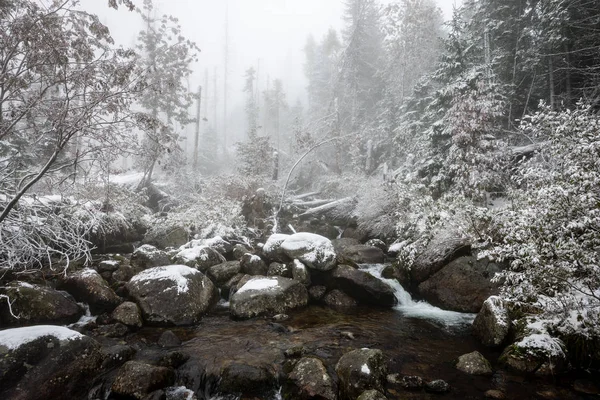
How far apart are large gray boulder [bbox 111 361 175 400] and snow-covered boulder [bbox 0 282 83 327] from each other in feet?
11.4

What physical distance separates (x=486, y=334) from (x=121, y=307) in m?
9.33

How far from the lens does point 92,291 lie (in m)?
8.44

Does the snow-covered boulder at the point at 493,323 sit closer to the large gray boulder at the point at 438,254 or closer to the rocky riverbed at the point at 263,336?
the rocky riverbed at the point at 263,336

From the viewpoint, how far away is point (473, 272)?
921 cm

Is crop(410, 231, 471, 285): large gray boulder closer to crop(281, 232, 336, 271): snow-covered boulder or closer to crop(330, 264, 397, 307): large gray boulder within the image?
crop(330, 264, 397, 307): large gray boulder

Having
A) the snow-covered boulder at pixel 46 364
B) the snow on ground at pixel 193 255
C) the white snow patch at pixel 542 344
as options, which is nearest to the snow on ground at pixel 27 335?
the snow-covered boulder at pixel 46 364

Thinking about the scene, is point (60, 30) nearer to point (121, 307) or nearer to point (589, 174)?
point (121, 307)

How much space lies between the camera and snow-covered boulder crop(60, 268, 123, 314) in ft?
27.6

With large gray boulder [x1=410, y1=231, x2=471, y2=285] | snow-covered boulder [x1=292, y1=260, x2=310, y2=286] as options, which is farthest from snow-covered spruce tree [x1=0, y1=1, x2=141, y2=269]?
large gray boulder [x1=410, y1=231, x2=471, y2=285]

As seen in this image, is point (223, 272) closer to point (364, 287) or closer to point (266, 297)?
point (266, 297)

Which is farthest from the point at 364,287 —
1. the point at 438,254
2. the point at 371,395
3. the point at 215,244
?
the point at 215,244

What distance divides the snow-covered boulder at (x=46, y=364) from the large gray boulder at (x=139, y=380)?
623mm

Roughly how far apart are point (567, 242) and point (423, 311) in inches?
199

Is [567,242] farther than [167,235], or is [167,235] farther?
[167,235]
